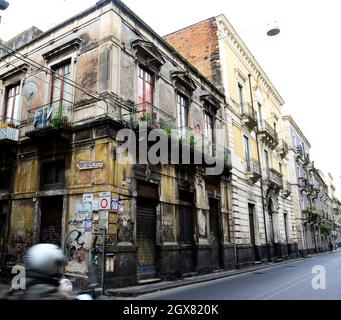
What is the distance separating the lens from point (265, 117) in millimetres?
27469

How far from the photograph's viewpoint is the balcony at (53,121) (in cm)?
1154

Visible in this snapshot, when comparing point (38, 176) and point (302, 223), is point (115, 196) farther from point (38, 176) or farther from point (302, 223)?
point (302, 223)

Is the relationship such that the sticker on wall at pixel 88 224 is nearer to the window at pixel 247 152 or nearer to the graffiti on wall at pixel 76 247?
the graffiti on wall at pixel 76 247

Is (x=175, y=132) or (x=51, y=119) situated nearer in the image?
(x=51, y=119)

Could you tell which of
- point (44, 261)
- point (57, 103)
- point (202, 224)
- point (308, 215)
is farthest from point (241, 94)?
point (44, 261)

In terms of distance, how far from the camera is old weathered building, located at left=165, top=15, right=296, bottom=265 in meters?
20.1

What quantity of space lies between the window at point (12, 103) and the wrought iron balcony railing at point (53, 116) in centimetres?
229

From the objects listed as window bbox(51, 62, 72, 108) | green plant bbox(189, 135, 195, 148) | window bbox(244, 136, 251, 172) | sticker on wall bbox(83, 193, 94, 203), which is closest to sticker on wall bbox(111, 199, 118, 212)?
sticker on wall bbox(83, 193, 94, 203)

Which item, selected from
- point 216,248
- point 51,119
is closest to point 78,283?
point 51,119

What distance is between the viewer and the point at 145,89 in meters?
13.5

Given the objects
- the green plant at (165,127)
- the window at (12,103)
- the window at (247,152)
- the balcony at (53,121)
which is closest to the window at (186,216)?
the green plant at (165,127)

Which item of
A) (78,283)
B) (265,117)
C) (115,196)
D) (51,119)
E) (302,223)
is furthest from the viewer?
(302,223)

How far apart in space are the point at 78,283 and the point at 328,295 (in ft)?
22.7

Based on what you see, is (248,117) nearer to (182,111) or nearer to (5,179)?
(182,111)
